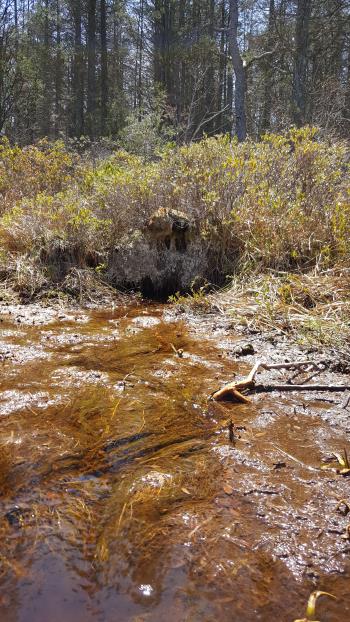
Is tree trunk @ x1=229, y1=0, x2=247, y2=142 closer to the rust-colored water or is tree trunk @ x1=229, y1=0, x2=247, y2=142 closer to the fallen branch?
the fallen branch

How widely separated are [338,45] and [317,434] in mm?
17626

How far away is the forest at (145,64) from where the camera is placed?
1557cm

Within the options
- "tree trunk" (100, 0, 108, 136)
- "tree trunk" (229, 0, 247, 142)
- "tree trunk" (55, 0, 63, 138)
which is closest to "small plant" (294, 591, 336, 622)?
"tree trunk" (229, 0, 247, 142)

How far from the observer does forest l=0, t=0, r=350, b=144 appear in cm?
1557

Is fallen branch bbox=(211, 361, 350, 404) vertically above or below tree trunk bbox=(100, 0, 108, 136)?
below

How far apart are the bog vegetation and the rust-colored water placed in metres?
2.48

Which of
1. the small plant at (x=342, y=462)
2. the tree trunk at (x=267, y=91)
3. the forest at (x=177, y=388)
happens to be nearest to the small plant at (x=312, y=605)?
the forest at (x=177, y=388)

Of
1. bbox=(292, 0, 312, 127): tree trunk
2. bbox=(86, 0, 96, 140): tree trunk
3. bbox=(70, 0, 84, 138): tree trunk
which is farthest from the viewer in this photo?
bbox=(70, 0, 84, 138): tree trunk

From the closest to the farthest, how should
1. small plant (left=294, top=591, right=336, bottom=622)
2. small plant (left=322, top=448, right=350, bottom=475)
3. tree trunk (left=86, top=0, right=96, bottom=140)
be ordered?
small plant (left=294, top=591, right=336, bottom=622) → small plant (left=322, top=448, right=350, bottom=475) → tree trunk (left=86, top=0, right=96, bottom=140)

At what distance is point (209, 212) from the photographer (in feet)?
17.6

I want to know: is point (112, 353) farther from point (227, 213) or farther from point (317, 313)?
point (227, 213)

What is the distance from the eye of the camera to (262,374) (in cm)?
300

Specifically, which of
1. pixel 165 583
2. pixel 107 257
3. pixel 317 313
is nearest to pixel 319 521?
pixel 165 583

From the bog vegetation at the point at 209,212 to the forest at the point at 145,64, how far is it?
9757 millimetres
